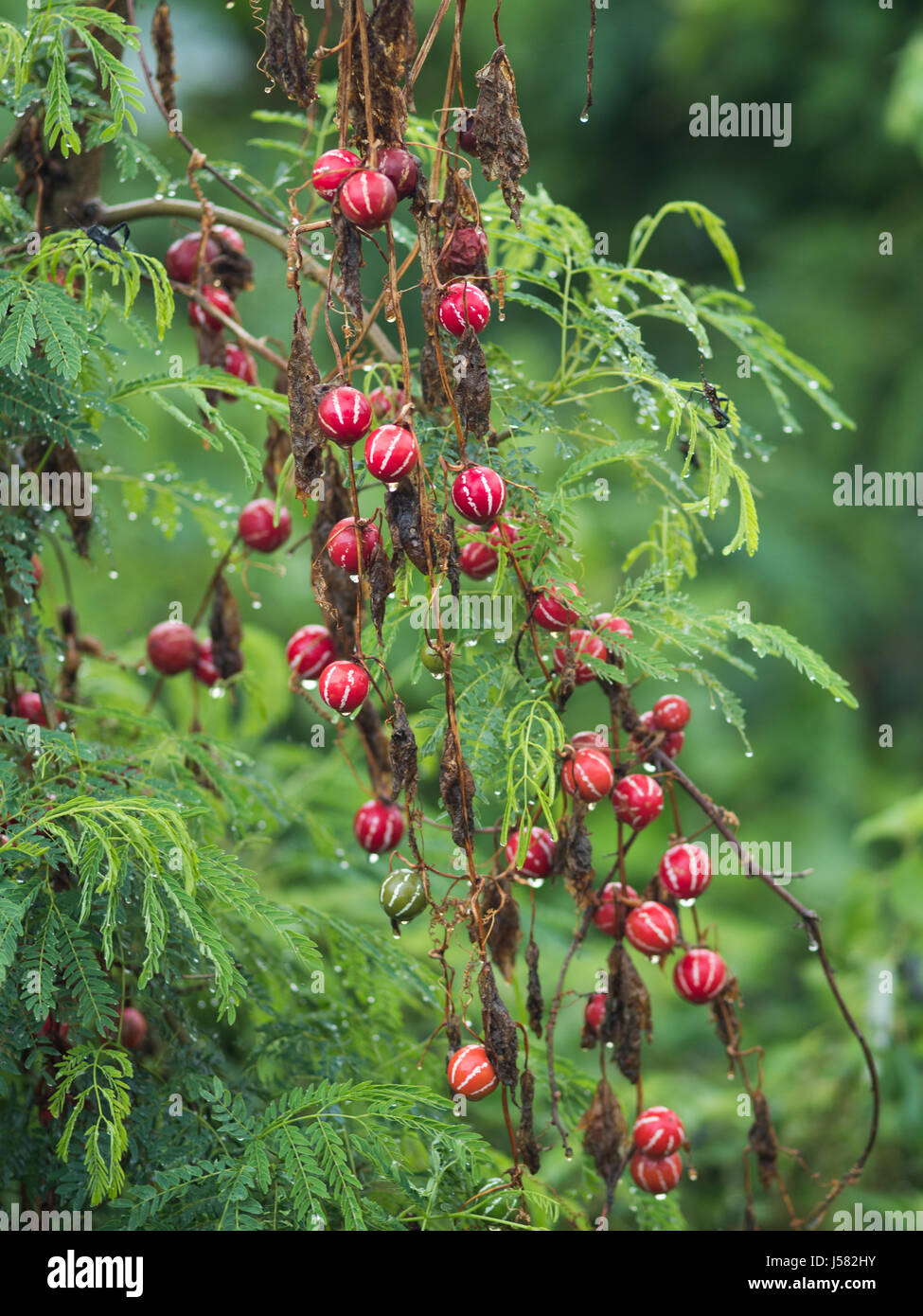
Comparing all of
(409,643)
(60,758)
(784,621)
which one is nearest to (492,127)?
(60,758)

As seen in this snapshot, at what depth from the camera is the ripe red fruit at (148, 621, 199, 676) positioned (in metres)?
1.19

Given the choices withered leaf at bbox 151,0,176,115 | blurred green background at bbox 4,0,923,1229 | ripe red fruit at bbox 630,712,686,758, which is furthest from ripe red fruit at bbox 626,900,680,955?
blurred green background at bbox 4,0,923,1229

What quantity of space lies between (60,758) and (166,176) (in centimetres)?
52

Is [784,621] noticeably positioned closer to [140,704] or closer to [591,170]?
[591,170]

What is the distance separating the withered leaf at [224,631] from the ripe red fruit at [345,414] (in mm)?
464

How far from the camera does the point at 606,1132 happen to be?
0.92 m

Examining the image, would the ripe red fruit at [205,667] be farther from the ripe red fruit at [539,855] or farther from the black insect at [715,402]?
the black insect at [715,402]

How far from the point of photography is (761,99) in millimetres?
3361

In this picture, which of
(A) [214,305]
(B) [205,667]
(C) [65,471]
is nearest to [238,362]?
(A) [214,305]

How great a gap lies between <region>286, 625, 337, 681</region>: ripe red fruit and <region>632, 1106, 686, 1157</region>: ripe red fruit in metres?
0.43

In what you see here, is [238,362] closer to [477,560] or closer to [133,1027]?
[477,560]

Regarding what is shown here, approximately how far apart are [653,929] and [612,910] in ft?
0.17

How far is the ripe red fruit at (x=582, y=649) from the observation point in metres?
0.86

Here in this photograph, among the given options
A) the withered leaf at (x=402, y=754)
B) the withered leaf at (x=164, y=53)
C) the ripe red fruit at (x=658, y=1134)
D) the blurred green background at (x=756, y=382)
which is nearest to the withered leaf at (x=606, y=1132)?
the ripe red fruit at (x=658, y=1134)
